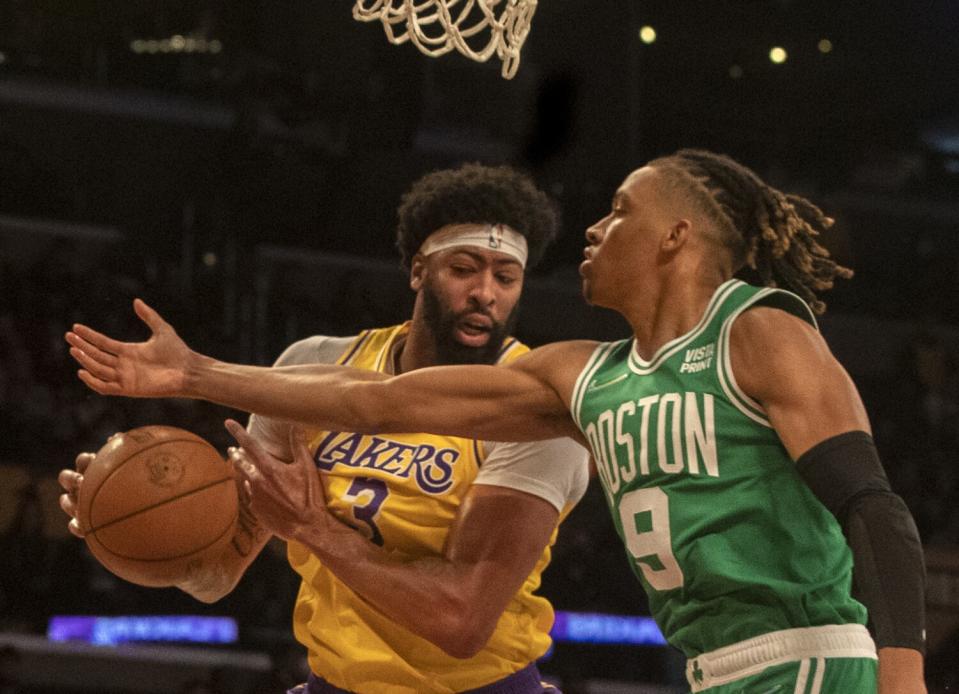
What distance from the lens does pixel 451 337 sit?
4.11m

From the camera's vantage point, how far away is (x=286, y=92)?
11.8 meters

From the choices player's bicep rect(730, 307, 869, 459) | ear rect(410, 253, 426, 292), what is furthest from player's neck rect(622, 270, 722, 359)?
ear rect(410, 253, 426, 292)

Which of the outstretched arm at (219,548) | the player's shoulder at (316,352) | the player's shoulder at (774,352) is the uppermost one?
the player's shoulder at (774,352)

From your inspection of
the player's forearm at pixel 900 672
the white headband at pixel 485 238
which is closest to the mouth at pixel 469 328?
the white headband at pixel 485 238

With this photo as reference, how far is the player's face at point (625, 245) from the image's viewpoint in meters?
3.23

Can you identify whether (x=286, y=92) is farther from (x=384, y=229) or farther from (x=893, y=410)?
(x=893, y=410)

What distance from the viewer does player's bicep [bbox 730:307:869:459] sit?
274 cm

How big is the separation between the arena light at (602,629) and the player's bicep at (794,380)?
7548mm

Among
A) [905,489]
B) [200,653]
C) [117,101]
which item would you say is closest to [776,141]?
[905,489]

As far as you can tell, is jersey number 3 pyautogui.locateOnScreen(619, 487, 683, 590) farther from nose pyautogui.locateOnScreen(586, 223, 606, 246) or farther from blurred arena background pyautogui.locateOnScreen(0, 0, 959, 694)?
blurred arena background pyautogui.locateOnScreen(0, 0, 959, 694)

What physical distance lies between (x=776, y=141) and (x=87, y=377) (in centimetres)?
1137

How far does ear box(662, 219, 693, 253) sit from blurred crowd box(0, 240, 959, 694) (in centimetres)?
615

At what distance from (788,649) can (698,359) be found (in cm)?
61

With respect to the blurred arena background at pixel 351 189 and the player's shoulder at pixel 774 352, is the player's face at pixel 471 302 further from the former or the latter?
the blurred arena background at pixel 351 189
